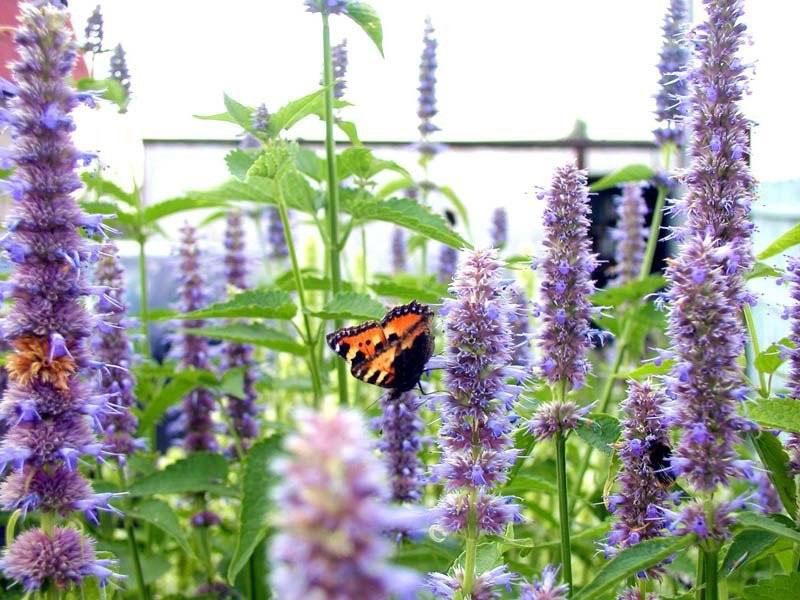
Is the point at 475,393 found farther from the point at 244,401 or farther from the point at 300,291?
the point at 244,401

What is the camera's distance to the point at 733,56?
240 cm

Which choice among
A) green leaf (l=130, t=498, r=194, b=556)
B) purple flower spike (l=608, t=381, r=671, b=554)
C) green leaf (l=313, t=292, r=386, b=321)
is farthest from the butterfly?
green leaf (l=130, t=498, r=194, b=556)

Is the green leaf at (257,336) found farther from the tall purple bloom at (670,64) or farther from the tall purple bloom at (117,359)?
the tall purple bloom at (670,64)

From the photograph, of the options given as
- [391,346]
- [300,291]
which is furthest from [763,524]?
[300,291]

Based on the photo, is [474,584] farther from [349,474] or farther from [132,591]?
→ [132,591]

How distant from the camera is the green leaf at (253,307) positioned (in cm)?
281

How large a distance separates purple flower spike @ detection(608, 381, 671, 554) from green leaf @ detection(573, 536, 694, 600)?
0.18m

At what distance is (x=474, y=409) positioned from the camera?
1911 millimetres

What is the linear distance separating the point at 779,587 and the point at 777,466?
273mm

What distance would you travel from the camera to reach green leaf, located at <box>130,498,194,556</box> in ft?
9.41

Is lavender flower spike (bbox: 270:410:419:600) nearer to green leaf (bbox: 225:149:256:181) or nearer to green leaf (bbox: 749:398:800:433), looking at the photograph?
green leaf (bbox: 749:398:800:433)

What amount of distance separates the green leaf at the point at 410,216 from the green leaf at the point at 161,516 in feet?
3.72

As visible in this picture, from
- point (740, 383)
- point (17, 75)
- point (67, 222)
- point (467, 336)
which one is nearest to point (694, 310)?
point (740, 383)

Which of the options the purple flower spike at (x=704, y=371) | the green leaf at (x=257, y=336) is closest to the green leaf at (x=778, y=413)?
the purple flower spike at (x=704, y=371)
